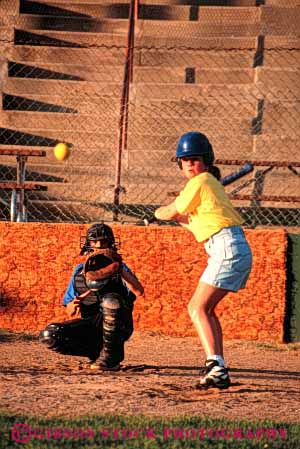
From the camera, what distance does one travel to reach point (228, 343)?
927 cm

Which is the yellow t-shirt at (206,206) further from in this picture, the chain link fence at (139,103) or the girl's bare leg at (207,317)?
the chain link fence at (139,103)

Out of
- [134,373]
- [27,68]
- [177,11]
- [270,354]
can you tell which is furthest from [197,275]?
[177,11]

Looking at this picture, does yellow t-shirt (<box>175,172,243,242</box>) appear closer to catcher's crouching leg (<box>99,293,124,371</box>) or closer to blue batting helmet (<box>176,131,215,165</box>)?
blue batting helmet (<box>176,131,215,165</box>)

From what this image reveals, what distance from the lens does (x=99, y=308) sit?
7098 millimetres

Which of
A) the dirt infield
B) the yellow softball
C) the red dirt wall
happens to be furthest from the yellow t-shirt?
the yellow softball

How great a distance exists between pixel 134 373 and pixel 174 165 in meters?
6.57

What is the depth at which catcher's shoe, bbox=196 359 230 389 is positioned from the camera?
6.11 m

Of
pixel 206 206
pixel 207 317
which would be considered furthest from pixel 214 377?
pixel 206 206

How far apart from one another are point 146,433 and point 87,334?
239cm

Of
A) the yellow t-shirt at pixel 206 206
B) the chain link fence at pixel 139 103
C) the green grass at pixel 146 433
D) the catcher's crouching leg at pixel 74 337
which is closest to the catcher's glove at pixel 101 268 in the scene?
the catcher's crouching leg at pixel 74 337

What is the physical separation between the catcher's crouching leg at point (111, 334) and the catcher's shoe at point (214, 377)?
0.87 m

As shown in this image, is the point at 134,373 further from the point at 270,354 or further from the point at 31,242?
the point at 31,242

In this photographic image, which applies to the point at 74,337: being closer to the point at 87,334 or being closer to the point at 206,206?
the point at 87,334

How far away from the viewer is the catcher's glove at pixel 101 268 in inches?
270
